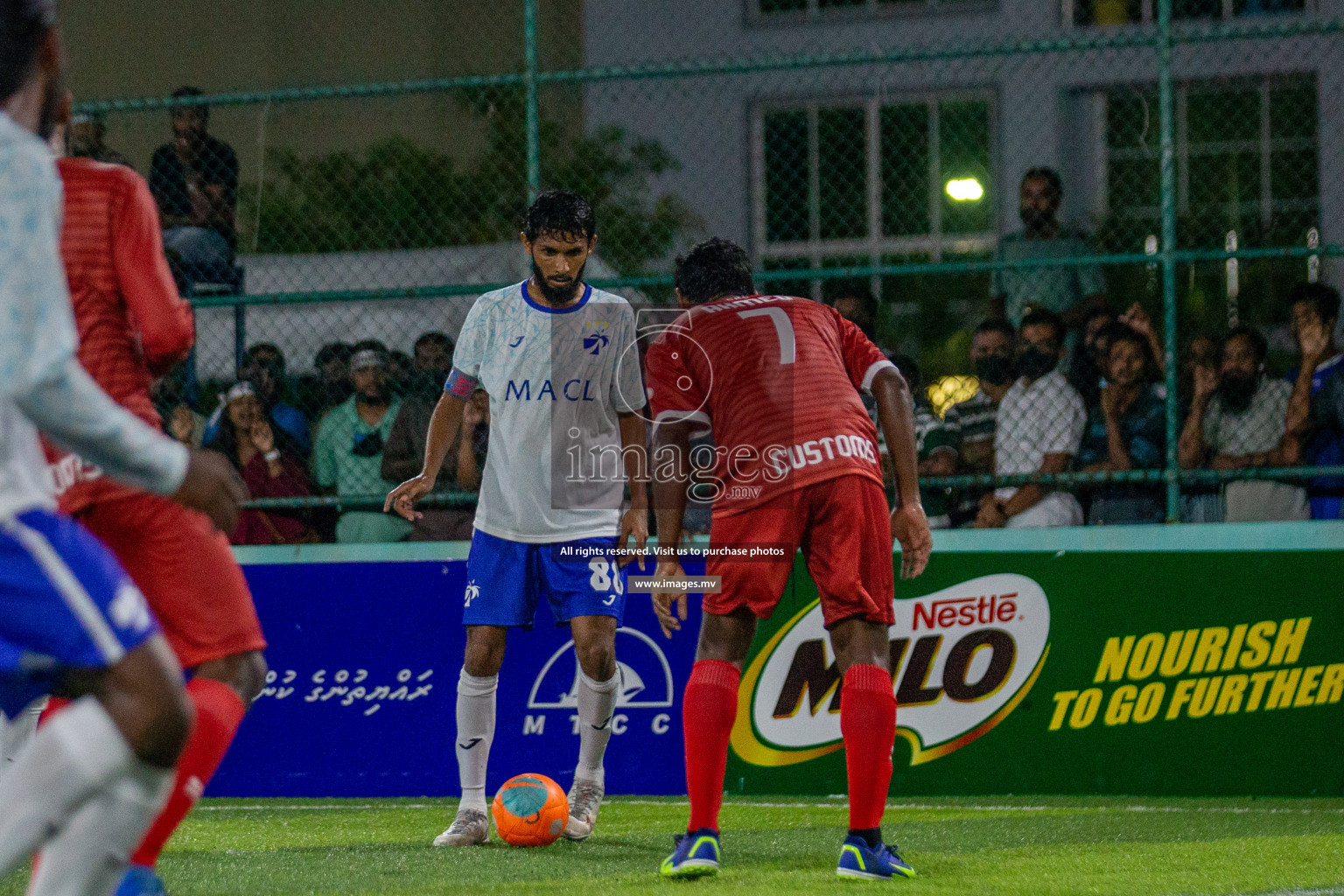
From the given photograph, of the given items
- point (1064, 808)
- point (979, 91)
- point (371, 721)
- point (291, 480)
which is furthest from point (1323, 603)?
point (979, 91)

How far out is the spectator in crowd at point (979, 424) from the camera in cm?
679

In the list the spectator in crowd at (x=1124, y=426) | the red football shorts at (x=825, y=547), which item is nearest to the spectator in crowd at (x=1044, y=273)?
the spectator in crowd at (x=1124, y=426)

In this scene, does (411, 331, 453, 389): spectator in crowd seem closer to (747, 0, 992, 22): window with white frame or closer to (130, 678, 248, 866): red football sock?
(130, 678, 248, 866): red football sock

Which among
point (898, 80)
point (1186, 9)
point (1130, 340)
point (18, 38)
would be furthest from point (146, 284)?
point (1186, 9)

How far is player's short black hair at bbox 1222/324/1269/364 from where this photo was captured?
692cm

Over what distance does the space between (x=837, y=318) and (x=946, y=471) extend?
2.31m

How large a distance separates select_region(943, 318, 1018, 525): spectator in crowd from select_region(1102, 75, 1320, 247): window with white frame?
7.38 meters

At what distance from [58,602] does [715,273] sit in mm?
2703

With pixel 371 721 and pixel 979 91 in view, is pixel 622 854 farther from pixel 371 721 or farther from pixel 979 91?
pixel 979 91

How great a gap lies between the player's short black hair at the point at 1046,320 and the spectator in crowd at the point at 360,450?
303 centimetres

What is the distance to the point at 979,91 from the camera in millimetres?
14133

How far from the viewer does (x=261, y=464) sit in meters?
7.38

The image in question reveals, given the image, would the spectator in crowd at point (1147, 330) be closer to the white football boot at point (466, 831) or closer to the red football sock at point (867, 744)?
the red football sock at point (867, 744)

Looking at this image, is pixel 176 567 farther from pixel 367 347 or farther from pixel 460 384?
pixel 367 347
